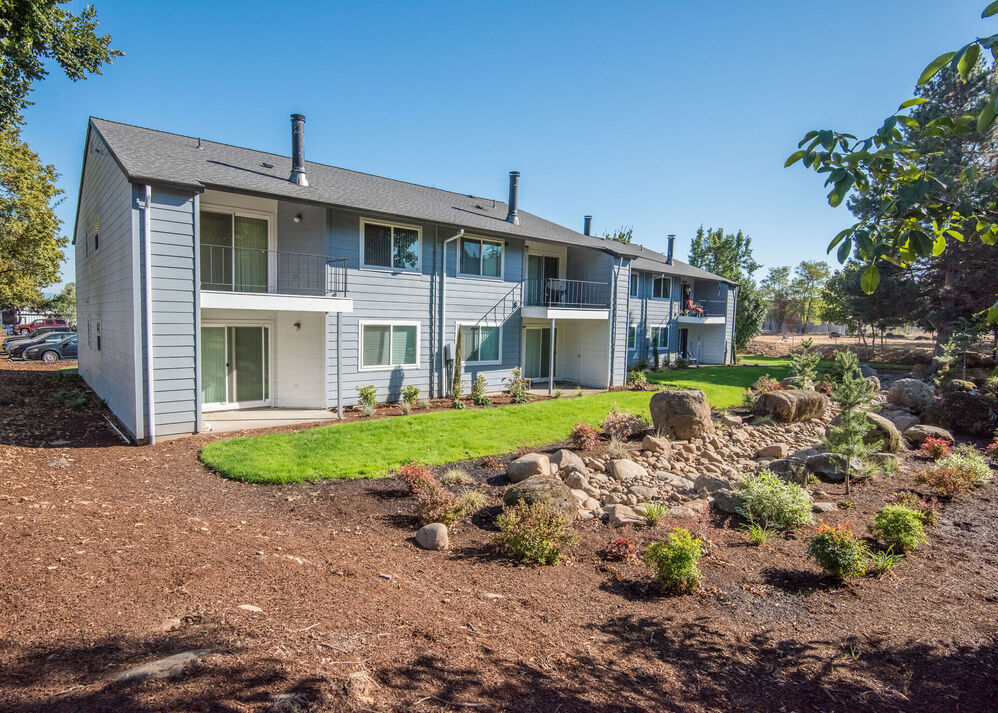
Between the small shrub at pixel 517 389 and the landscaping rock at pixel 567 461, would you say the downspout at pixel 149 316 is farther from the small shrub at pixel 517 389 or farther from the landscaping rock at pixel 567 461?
the small shrub at pixel 517 389

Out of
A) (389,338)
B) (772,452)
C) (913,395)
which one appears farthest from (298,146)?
(913,395)

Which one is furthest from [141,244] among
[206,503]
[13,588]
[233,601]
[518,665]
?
[518,665]

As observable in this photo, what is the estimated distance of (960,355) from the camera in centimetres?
2112

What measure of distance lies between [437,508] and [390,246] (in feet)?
32.4

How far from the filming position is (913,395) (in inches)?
636

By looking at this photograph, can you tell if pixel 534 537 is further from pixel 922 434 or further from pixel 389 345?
pixel 922 434

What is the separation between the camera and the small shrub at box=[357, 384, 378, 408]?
13909 mm

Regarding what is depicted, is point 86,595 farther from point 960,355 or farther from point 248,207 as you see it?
point 960,355

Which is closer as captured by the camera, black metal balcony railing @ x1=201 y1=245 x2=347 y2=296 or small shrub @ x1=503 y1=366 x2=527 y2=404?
black metal balcony railing @ x1=201 y1=245 x2=347 y2=296

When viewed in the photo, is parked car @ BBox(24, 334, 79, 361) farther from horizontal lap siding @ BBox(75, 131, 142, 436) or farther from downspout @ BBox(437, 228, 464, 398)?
downspout @ BBox(437, 228, 464, 398)

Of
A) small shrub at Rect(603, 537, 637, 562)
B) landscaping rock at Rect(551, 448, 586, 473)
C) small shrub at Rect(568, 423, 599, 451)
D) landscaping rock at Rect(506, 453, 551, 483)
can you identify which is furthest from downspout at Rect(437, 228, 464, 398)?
small shrub at Rect(603, 537, 637, 562)

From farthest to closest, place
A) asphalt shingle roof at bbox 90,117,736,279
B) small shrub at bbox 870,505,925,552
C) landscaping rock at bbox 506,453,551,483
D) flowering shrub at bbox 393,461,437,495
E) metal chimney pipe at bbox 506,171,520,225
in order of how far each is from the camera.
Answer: metal chimney pipe at bbox 506,171,520,225 < asphalt shingle roof at bbox 90,117,736,279 < landscaping rock at bbox 506,453,551,483 < flowering shrub at bbox 393,461,437,495 < small shrub at bbox 870,505,925,552

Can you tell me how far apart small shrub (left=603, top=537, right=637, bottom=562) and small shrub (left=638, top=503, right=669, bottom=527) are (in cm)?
116

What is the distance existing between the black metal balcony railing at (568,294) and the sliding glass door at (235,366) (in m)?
9.29
